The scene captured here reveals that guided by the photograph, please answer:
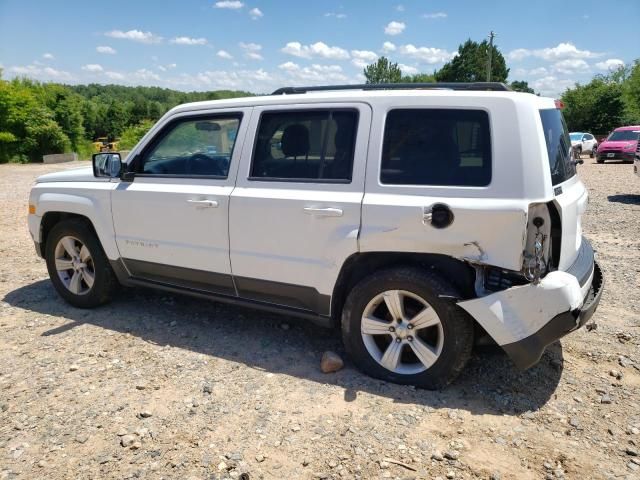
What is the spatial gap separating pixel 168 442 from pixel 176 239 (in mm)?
1693

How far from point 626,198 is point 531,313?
400 inches

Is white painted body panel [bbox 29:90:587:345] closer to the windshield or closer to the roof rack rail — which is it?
the roof rack rail

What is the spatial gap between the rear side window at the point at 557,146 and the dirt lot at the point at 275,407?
1362 mm

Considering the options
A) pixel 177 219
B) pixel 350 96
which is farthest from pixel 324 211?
pixel 177 219

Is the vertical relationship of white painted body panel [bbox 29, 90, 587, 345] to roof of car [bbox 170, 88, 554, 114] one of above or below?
below

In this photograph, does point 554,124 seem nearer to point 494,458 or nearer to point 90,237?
point 494,458

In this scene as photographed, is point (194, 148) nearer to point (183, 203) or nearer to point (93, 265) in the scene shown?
point (183, 203)

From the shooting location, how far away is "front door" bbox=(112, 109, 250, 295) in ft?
12.3

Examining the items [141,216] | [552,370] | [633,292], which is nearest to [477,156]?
[552,370]

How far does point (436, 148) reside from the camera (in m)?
3.03

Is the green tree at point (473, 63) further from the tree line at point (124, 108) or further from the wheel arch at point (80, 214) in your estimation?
the wheel arch at point (80, 214)

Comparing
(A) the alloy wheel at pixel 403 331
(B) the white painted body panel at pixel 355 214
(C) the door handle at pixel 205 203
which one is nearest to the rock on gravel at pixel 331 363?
(A) the alloy wheel at pixel 403 331

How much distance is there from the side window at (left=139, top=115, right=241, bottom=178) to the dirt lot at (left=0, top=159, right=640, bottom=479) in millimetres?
1386

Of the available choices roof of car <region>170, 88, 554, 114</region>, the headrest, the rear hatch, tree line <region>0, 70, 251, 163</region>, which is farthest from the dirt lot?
tree line <region>0, 70, 251, 163</region>
